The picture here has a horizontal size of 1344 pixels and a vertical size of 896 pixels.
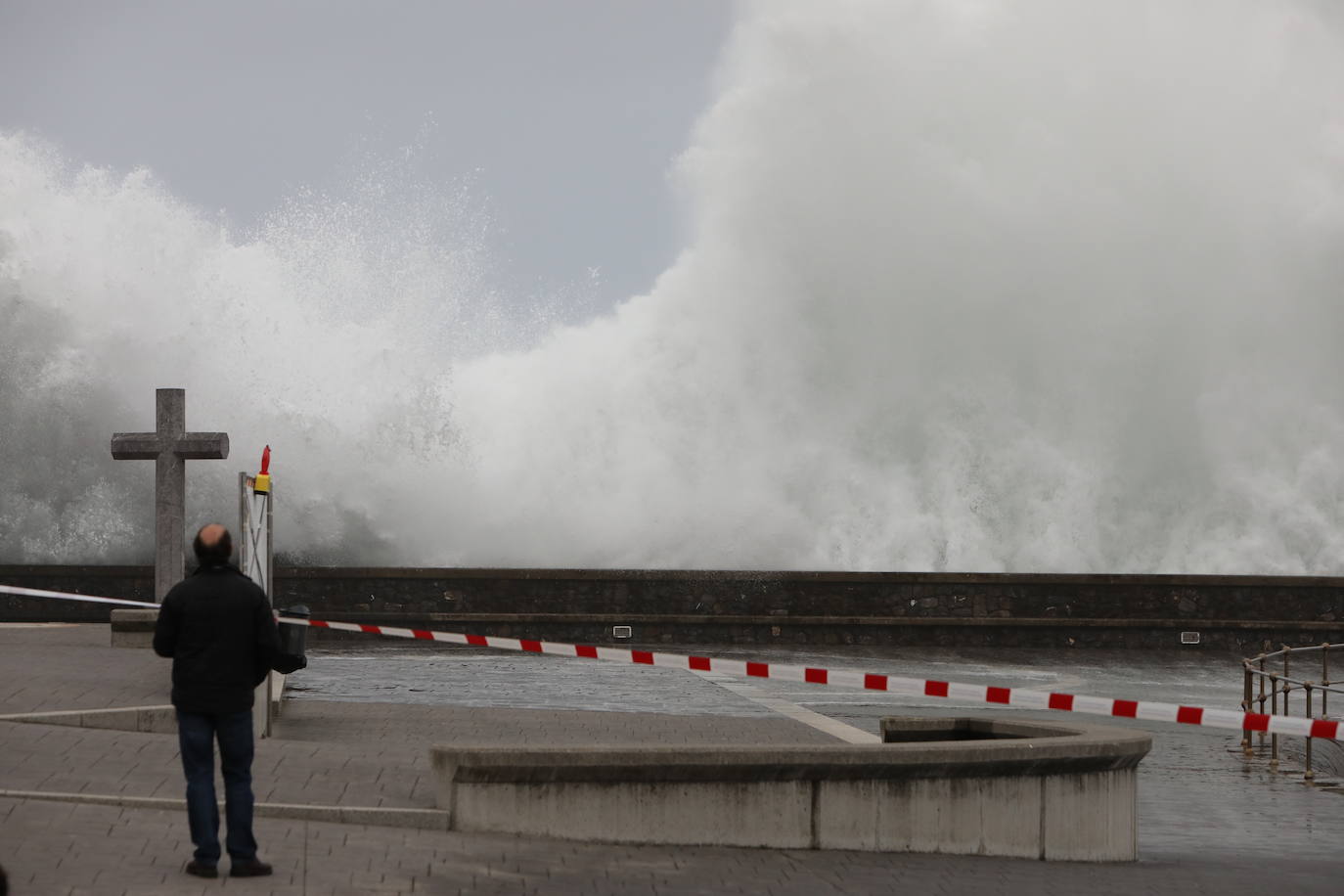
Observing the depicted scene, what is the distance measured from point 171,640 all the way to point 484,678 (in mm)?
11632

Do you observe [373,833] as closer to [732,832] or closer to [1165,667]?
[732,832]

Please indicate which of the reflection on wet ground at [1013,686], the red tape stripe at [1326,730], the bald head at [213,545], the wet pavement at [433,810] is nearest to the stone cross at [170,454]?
the wet pavement at [433,810]

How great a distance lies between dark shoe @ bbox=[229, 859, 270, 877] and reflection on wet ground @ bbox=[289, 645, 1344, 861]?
468cm

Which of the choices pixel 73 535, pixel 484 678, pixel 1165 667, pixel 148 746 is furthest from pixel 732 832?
pixel 73 535

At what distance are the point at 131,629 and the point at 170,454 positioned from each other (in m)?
2.46

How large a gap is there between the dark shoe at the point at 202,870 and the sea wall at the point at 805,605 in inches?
772

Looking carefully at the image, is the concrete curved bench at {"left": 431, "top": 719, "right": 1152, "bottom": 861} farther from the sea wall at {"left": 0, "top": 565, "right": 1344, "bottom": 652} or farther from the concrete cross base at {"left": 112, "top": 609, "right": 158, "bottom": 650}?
the sea wall at {"left": 0, "top": 565, "right": 1344, "bottom": 652}

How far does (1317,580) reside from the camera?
87.2ft

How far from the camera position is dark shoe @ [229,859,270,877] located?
6.19m

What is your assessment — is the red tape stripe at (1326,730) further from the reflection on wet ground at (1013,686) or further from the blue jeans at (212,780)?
the blue jeans at (212,780)

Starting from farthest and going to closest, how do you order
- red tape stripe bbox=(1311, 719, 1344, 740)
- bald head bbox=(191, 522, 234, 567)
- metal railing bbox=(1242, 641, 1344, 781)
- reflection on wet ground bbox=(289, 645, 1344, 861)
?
metal railing bbox=(1242, 641, 1344, 781)
reflection on wet ground bbox=(289, 645, 1344, 861)
red tape stripe bbox=(1311, 719, 1344, 740)
bald head bbox=(191, 522, 234, 567)

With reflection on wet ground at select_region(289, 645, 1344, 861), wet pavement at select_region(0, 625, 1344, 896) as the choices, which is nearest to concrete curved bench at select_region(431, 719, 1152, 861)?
wet pavement at select_region(0, 625, 1344, 896)

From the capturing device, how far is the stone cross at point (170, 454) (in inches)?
704

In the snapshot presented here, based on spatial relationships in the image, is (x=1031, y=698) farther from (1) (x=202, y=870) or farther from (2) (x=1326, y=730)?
(1) (x=202, y=870)
